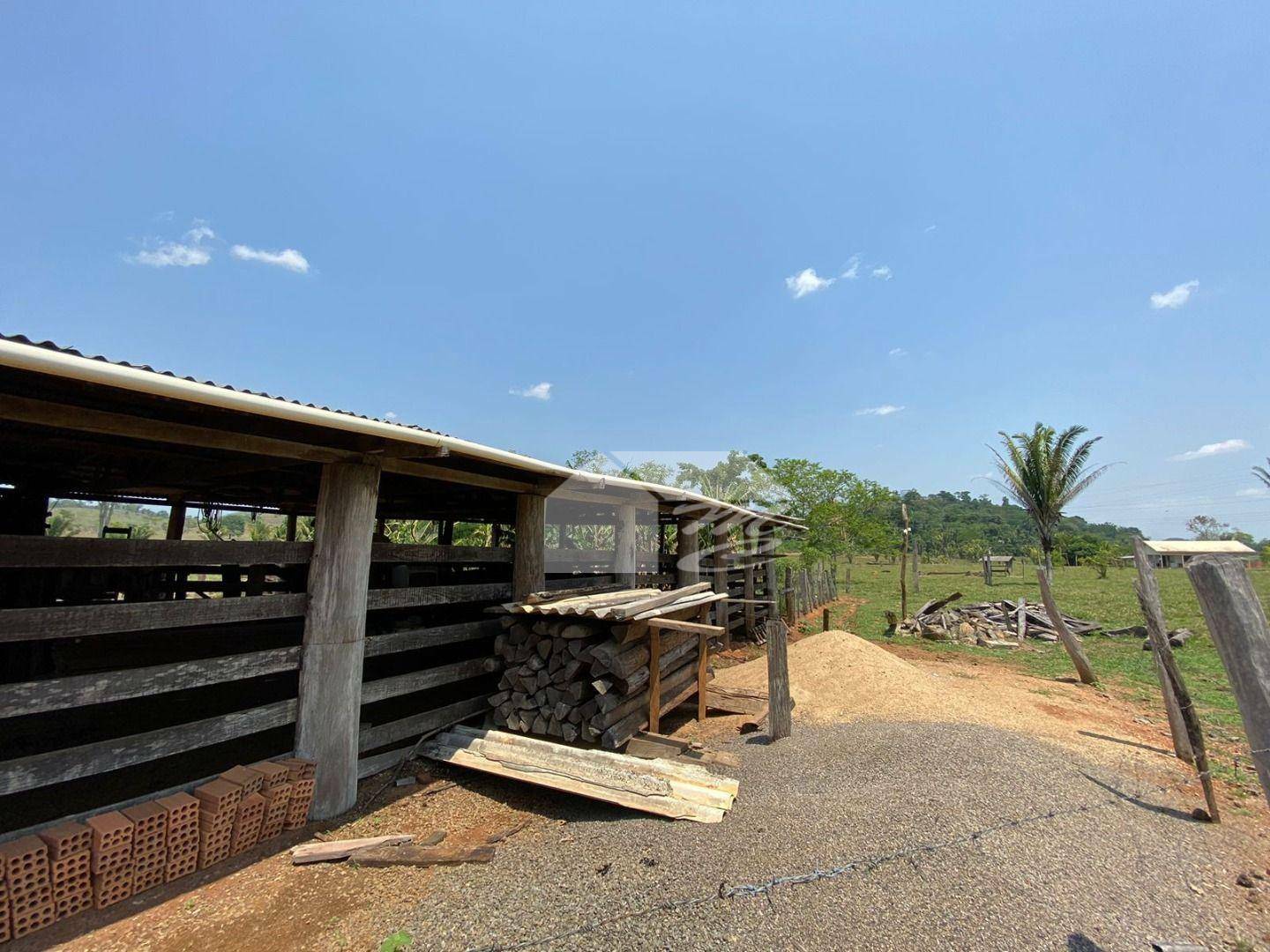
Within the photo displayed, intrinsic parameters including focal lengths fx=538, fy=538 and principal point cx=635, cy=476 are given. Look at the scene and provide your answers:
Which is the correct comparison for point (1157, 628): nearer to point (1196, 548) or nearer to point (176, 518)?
point (1196, 548)

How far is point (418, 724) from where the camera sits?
5.18 m

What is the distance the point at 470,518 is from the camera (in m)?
10.2

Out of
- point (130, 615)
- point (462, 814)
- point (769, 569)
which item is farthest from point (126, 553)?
point (769, 569)

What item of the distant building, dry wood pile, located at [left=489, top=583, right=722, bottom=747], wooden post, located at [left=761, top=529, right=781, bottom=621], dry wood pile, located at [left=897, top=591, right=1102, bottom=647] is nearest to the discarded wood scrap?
dry wood pile, located at [left=489, top=583, right=722, bottom=747]

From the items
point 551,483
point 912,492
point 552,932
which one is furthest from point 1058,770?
point 912,492

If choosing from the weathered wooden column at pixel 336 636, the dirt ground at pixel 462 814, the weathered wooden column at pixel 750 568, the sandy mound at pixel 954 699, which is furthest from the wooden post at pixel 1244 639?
the weathered wooden column at pixel 750 568

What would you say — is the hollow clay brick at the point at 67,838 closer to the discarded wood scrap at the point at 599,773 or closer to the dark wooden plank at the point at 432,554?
the dark wooden plank at the point at 432,554

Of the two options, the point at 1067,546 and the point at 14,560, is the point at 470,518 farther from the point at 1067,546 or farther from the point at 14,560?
the point at 1067,546

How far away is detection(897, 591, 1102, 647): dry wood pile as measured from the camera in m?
12.5

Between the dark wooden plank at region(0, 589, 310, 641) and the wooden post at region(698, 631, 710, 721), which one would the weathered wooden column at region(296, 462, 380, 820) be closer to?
the dark wooden plank at region(0, 589, 310, 641)

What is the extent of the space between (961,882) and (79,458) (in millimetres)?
8135

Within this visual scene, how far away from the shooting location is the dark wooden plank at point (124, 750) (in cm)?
292

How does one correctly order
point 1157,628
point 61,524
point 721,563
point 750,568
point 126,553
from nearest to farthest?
point 126,553
point 1157,628
point 721,563
point 750,568
point 61,524

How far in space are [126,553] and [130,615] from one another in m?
0.39
